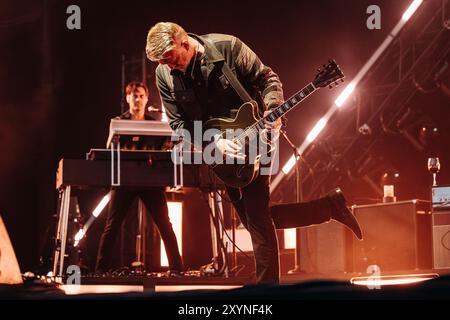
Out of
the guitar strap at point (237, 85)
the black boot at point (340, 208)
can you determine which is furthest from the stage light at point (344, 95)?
the guitar strap at point (237, 85)

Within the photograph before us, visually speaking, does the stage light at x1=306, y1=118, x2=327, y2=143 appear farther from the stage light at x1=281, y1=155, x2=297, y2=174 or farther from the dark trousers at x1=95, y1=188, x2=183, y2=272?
the dark trousers at x1=95, y1=188, x2=183, y2=272

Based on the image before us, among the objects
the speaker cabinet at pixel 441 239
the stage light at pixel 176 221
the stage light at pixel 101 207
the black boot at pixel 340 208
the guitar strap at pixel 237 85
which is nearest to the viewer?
the guitar strap at pixel 237 85

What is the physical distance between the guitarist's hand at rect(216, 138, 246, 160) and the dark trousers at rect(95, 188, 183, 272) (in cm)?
262

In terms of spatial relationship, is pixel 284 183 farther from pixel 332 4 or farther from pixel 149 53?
pixel 149 53

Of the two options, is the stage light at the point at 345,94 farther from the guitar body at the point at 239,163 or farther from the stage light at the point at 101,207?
the guitar body at the point at 239,163

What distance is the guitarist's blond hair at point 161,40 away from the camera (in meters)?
4.28

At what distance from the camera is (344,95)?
9.30 meters

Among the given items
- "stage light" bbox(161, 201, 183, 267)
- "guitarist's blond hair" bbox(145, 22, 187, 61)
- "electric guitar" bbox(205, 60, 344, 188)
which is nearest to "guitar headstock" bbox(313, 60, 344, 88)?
"electric guitar" bbox(205, 60, 344, 188)

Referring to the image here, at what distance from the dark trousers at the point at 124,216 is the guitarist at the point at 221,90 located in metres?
2.25

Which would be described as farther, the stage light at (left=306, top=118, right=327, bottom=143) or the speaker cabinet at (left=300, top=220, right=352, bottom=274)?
the stage light at (left=306, top=118, right=327, bottom=143)

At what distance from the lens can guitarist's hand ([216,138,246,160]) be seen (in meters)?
4.32

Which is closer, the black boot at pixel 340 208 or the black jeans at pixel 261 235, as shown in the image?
the black jeans at pixel 261 235
